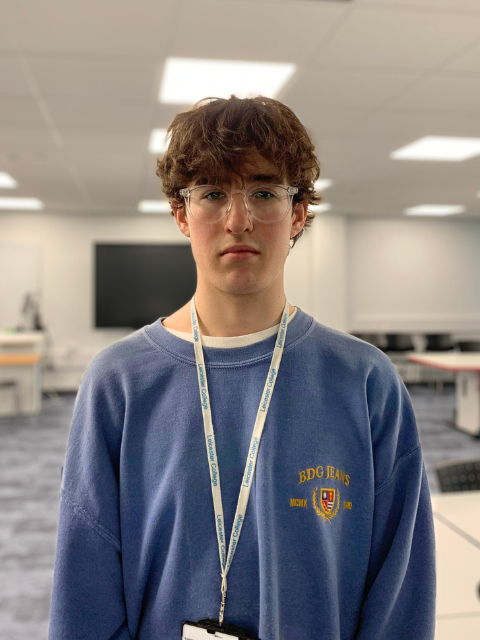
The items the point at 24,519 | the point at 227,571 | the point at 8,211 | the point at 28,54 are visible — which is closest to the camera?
the point at 227,571

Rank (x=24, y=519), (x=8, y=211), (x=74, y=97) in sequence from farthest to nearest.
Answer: (x=8, y=211) → (x=24, y=519) → (x=74, y=97)

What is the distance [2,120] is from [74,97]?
0.83 metres

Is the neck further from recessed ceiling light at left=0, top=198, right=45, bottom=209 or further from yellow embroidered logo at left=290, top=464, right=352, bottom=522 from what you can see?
recessed ceiling light at left=0, top=198, right=45, bottom=209

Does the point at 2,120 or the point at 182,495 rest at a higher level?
the point at 2,120

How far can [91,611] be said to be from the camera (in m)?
0.99

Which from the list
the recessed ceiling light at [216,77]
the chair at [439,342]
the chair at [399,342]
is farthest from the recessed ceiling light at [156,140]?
the chair at [439,342]

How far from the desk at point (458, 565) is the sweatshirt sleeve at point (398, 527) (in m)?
0.36

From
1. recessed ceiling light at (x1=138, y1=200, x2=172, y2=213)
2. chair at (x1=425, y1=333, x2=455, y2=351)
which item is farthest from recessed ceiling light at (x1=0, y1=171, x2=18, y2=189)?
chair at (x1=425, y1=333, x2=455, y2=351)

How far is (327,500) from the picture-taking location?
1003mm

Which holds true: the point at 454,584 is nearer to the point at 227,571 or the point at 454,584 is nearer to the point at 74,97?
the point at 227,571

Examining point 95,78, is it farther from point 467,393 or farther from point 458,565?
point 467,393

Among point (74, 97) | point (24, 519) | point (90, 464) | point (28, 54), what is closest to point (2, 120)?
point (74, 97)

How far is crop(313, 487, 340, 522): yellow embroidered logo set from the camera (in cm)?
Result: 99

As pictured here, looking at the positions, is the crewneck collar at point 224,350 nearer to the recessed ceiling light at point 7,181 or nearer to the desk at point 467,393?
the desk at point 467,393
